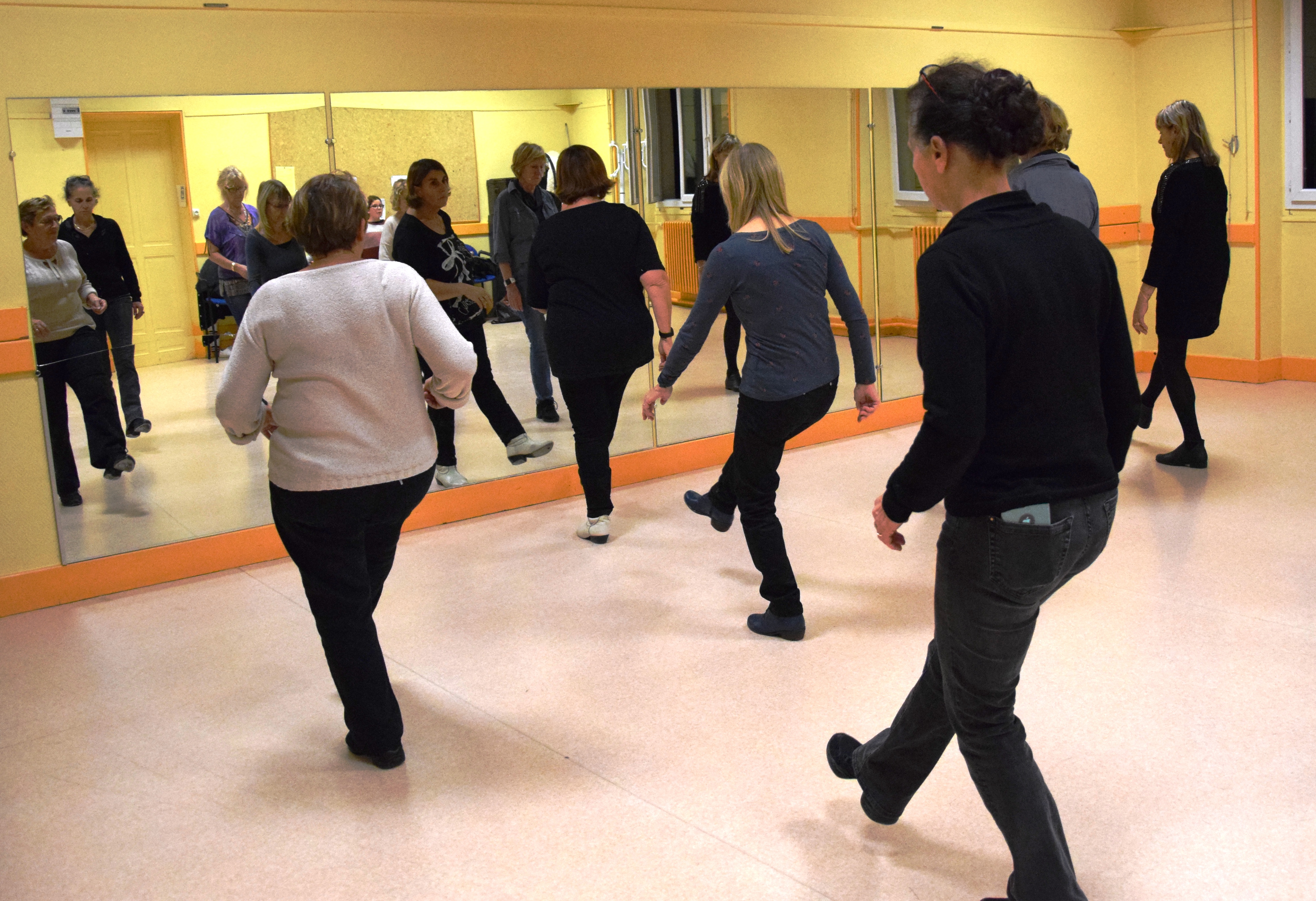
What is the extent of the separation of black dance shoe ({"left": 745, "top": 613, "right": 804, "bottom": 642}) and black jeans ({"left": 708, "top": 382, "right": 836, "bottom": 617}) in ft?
0.05

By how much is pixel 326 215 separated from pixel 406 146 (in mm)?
2334

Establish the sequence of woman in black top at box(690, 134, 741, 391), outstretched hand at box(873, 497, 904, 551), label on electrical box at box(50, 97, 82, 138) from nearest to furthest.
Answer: outstretched hand at box(873, 497, 904, 551) < label on electrical box at box(50, 97, 82, 138) < woman in black top at box(690, 134, 741, 391)

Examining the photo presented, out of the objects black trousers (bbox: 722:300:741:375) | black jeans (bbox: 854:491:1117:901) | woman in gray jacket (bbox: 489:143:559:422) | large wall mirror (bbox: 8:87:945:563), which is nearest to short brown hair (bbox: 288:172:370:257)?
black jeans (bbox: 854:491:1117:901)

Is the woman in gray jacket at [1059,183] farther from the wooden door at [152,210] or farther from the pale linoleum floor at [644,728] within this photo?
the wooden door at [152,210]

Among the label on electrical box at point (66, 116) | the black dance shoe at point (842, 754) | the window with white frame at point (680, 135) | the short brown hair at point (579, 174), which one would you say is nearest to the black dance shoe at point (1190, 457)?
the window with white frame at point (680, 135)

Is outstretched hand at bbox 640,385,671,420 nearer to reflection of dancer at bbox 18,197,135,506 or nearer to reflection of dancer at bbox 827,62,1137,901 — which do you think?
reflection of dancer at bbox 827,62,1137,901

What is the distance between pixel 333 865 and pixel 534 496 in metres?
3.00

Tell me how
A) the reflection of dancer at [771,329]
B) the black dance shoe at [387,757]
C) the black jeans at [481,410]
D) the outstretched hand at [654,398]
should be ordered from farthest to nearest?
1. the black jeans at [481,410]
2. the outstretched hand at [654,398]
3. the reflection of dancer at [771,329]
4. the black dance shoe at [387,757]

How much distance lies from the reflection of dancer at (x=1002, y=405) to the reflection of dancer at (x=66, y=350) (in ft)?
11.3

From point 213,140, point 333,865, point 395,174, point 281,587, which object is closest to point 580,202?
point 395,174

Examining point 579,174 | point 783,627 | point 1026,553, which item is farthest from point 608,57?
point 1026,553

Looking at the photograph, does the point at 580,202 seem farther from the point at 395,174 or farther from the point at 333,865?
the point at 333,865

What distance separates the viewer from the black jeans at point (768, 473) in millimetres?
3510

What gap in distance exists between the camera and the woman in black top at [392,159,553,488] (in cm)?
498
